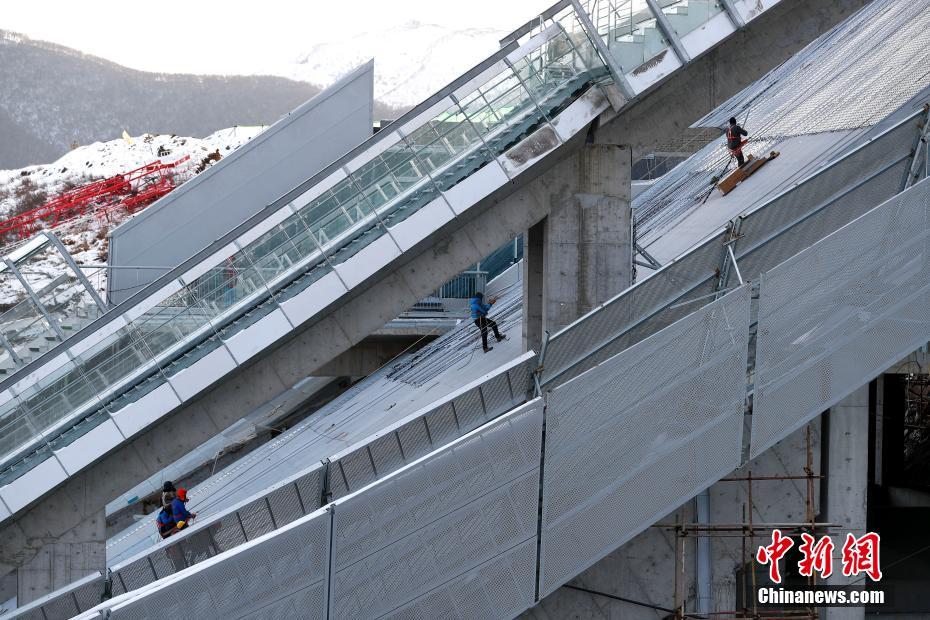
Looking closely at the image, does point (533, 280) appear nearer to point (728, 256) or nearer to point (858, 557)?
point (728, 256)

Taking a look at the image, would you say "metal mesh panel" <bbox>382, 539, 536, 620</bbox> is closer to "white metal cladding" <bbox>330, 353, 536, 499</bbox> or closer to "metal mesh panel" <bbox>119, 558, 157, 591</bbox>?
"white metal cladding" <bbox>330, 353, 536, 499</bbox>

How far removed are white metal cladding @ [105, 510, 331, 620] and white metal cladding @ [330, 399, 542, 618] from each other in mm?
168

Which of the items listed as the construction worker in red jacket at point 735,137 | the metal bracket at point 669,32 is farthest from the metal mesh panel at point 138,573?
the construction worker in red jacket at point 735,137

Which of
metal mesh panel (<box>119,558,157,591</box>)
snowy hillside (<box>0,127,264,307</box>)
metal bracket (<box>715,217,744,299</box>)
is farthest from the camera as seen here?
snowy hillside (<box>0,127,264,307</box>)

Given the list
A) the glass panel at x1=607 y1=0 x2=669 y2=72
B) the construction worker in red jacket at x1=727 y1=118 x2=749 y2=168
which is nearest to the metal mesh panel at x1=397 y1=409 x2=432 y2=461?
the glass panel at x1=607 y1=0 x2=669 y2=72

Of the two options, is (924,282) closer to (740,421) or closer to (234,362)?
(740,421)

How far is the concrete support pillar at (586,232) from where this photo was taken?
15.0m

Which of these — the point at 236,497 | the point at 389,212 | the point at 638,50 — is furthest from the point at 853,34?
the point at 236,497

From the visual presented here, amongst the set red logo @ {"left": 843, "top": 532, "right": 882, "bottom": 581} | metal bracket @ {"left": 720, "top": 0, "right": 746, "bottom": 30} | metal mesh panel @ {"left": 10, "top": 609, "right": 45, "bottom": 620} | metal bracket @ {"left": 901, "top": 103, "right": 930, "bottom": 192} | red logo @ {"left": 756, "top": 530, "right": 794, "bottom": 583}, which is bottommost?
red logo @ {"left": 843, "top": 532, "right": 882, "bottom": 581}

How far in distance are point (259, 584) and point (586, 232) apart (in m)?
7.90

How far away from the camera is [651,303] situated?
10906mm

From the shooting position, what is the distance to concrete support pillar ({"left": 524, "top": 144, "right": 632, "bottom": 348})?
1500cm

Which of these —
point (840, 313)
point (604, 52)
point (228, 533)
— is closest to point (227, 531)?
point (228, 533)

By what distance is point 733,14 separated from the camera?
1395 cm
